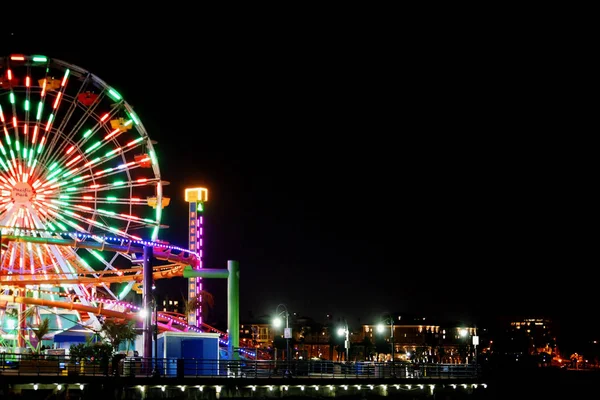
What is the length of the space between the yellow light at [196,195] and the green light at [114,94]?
31303mm

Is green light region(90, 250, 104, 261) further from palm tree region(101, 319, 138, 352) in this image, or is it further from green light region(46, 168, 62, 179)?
green light region(46, 168, 62, 179)

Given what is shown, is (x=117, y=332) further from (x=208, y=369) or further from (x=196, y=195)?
(x=196, y=195)

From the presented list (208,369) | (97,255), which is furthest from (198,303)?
(208,369)

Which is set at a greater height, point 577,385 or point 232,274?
point 232,274

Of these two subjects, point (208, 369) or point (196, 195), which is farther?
point (196, 195)

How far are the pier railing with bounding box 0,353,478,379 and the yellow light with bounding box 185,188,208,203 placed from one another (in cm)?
3718

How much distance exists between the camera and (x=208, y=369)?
44.1m

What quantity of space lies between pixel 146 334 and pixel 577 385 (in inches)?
2693

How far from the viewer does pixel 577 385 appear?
4072 inches

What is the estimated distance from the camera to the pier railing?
1587 inches

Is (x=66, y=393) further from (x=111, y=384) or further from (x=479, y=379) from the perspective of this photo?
(x=479, y=379)

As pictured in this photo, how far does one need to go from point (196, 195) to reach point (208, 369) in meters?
48.5

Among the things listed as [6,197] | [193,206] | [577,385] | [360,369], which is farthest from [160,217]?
[577,385]

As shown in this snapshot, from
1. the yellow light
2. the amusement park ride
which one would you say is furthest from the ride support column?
the yellow light
